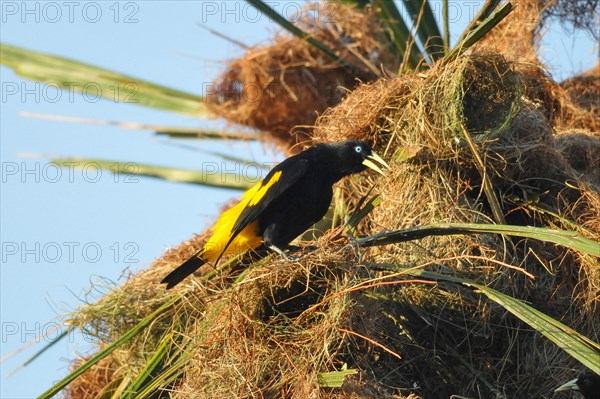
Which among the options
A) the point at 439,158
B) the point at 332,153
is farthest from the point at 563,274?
the point at 332,153

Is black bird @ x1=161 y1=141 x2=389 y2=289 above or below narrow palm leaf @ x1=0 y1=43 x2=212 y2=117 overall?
below

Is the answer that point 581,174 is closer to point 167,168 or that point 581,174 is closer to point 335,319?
point 335,319

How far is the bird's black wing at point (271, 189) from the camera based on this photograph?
213 inches

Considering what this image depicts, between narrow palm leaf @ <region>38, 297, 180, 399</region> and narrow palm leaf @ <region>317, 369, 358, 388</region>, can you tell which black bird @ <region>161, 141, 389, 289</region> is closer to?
narrow palm leaf @ <region>38, 297, 180, 399</region>

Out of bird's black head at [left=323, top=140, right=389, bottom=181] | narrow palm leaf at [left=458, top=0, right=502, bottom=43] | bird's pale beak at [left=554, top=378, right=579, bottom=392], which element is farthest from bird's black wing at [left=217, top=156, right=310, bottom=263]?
bird's pale beak at [left=554, top=378, right=579, bottom=392]

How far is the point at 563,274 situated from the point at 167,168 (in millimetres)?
3665

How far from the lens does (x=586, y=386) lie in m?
5.19

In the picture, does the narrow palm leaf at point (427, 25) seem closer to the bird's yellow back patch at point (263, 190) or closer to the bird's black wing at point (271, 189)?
the bird's black wing at point (271, 189)

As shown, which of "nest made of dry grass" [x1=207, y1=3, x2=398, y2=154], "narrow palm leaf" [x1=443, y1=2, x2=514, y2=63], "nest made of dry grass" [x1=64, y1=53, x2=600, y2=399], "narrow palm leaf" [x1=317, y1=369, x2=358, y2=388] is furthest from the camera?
"nest made of dry grass" [x1=207, y1=3, x2=398, y2=154]

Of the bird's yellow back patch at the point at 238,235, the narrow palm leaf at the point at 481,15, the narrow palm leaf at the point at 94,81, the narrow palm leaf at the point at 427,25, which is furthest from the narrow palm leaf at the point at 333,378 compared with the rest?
the narrow palm leaf at the point at 94,81

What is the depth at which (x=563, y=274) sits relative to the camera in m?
5.34

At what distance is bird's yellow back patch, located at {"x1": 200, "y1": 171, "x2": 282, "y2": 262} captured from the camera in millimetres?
5527

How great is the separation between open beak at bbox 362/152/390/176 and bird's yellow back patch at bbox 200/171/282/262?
1.62 ft

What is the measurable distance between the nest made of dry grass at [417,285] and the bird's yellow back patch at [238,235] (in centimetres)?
26
